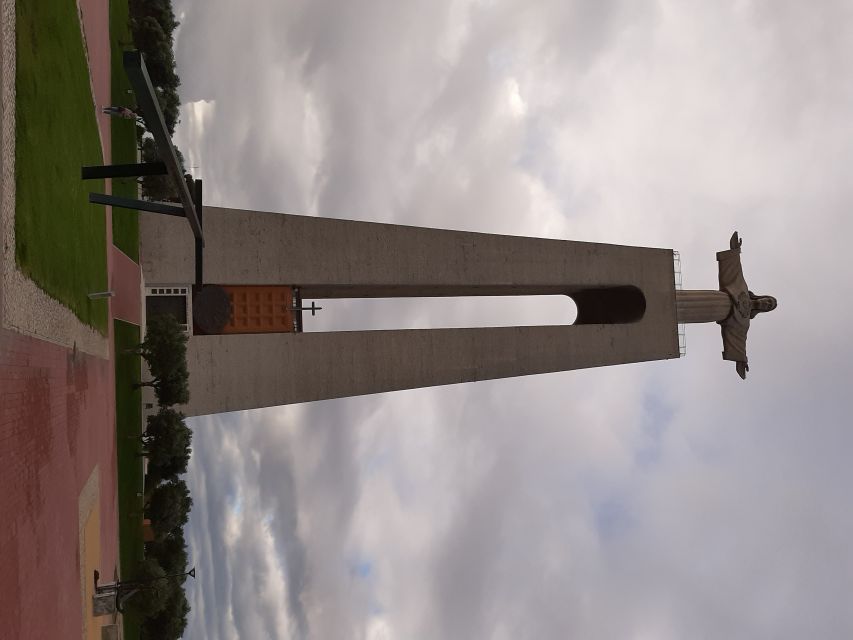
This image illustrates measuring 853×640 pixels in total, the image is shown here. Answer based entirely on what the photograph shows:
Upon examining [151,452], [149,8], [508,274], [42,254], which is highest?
[149,8]

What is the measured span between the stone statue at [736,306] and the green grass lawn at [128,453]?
1877 centimetres

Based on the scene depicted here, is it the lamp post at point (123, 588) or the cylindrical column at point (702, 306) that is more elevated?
the cylindrical column at point (702, 306)

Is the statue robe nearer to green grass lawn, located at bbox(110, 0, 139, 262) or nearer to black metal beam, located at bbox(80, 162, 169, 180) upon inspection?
green grass lawn, located at bbox(110, 0, 139, 262)

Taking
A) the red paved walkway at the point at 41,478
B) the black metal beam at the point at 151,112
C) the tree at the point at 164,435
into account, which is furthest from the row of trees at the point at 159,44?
the black metal beam at the point at 151,112

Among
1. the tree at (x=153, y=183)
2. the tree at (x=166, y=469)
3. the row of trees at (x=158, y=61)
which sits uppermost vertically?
the row of trees at (x=158, y=61)

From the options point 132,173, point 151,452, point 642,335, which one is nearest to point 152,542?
point 151,452

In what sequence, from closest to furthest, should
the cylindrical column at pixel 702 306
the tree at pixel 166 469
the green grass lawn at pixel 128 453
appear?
the green grass lawn at pixel 128 453 < the tree at pixel 166 469 < the cylindrical column at pixel 702 306

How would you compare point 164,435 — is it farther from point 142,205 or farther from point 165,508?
point 142,205

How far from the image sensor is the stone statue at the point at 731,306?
2314 cm

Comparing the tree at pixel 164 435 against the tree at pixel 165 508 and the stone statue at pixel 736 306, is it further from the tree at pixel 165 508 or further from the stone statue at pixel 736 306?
the stone statue at pixel 736 306

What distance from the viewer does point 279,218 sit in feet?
59.0

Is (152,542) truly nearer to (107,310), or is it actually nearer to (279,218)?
(107,310)

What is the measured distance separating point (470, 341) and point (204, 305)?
7370 millimetres

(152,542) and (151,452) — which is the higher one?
(151,452)
